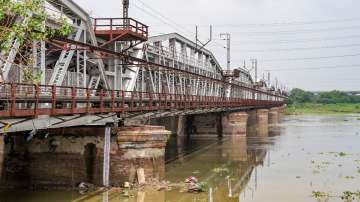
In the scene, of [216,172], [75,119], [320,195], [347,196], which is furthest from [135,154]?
[347,196]

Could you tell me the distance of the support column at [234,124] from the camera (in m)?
60.0

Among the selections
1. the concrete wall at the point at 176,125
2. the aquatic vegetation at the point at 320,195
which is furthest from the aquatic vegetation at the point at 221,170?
the concrete wall at the point at 176,125

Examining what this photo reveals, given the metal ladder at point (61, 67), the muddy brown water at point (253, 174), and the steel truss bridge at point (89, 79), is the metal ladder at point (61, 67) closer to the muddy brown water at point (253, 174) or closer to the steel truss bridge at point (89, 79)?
the steel truss bridge at point (89, 79)

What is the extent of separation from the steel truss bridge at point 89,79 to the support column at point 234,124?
4.93 m

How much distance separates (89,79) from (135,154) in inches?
315

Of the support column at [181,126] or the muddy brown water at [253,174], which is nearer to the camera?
the muddy brown water at [253,174]

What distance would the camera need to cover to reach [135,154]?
75.6 feet

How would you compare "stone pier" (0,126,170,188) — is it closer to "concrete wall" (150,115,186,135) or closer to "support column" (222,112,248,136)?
"concrete wall" (150,115,186,135)

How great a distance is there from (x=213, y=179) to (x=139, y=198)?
6.90 meters

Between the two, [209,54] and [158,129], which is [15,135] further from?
[209,54]

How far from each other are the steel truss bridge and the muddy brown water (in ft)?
12.4

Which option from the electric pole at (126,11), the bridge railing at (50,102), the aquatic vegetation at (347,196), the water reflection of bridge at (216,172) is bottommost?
the water reflection of bridge at (216,172)

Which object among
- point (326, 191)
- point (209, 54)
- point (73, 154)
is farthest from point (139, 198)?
point (209, 54)

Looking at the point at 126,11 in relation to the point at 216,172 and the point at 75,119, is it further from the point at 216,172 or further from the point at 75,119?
the point at 75,119
